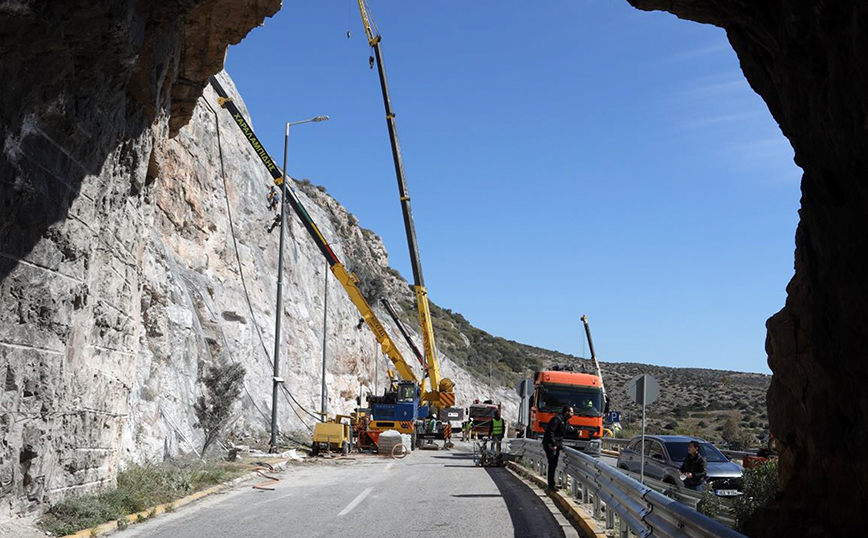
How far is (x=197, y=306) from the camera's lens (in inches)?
1347

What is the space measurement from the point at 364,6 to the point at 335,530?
30584mm

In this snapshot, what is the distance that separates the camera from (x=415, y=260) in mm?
34781

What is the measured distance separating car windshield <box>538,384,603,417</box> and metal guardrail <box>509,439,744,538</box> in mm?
11899

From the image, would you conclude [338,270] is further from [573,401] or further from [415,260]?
[573,401]

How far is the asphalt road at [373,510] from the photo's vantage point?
11133mm

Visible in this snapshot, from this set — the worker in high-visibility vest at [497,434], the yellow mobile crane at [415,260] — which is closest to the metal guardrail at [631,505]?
the worker in high-visibility vest at [497,434]

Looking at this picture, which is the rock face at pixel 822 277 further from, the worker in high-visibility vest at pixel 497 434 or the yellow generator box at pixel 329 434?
the yellow generator box at pixel 329 434

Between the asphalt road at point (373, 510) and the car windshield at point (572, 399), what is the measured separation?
819cm

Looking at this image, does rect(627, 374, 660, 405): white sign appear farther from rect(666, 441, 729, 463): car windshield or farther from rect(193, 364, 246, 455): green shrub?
rect(193, 364, 246, 455): green shrub

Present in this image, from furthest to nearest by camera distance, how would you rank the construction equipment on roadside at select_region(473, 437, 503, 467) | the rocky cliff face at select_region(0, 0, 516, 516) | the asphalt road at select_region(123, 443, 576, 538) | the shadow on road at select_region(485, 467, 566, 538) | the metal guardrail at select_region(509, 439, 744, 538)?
1. the construction equipment on roadside at select_region(473, 437, 503, 467)
2. the shadow on road at select_region(485, 467, 566, 538)
3. the asphalt road at select_region(123, 443, 576, 538)
4. the rocky cliff face at select_region(0, 0, 516, 516)
5. the metal guardrail at select_region(509, 439, 744, 538)

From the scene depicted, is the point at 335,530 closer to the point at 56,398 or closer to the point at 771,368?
the point at 56,398

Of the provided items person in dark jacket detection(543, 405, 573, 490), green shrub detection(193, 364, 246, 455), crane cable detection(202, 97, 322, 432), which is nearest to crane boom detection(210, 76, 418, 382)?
crane cable detection(202, 97, 322, 432)

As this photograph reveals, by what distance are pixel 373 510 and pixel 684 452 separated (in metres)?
7.34

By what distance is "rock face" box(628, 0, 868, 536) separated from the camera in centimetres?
627
